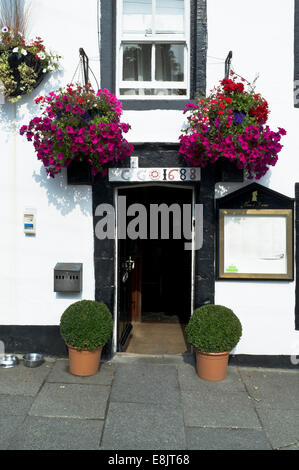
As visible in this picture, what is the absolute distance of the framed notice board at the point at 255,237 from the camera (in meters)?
5.07

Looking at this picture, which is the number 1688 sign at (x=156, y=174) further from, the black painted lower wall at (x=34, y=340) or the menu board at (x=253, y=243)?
the black painted lower wall at (x=34, y=340)

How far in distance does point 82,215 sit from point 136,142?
1178 mm

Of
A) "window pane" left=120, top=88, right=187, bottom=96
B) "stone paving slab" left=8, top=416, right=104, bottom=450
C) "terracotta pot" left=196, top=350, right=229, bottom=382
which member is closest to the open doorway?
"terracotta pot" left=196, top=350, right=229, bottom=382

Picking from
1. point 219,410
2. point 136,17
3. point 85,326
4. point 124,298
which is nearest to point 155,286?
point 124,298

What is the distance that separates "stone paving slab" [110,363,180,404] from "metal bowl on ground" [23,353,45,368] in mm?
1005

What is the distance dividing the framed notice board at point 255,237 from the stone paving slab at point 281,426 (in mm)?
1650

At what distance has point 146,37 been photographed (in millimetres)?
5355

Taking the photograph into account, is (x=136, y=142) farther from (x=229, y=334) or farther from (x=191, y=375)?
(x=191, y=375)

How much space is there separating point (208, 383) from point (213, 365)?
0.71 ft

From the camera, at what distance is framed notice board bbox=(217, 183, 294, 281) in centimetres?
507

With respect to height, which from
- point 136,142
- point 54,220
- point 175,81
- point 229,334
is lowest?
point 229,334

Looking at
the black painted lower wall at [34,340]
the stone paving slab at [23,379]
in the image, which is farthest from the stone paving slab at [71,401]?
the black painted lower wall at [34,340]

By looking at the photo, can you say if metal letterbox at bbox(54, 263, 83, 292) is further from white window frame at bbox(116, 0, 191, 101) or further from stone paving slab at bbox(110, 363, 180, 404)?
white window frame at bbox(116, 0, 191, 101)
